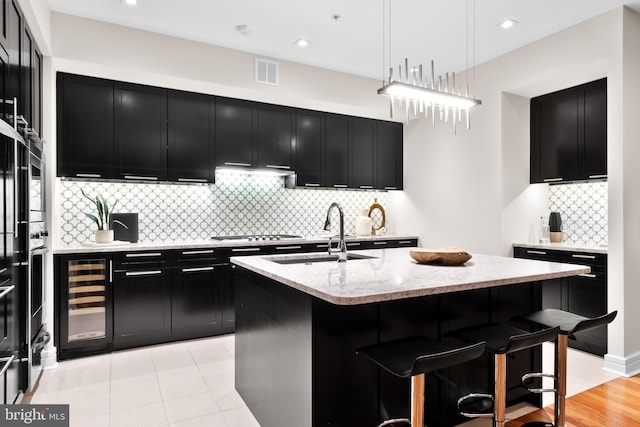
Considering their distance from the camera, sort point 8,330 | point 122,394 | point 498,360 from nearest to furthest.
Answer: point 498,360, point 8,330, point 122,394

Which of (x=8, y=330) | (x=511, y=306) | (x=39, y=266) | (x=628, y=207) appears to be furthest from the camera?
(x=628, y=207)

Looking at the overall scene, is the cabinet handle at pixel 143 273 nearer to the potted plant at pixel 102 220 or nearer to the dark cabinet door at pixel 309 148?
the potted plant at pixel 102 220

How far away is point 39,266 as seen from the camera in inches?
117

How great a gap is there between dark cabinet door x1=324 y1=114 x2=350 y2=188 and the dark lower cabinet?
258 centimetres

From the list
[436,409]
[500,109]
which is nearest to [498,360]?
[436,409]

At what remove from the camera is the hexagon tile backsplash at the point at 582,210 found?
13.1 ft

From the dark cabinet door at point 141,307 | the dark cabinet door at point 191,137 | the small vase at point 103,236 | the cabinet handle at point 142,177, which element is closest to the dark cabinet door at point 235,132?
the dark cabinet door at point 191,137

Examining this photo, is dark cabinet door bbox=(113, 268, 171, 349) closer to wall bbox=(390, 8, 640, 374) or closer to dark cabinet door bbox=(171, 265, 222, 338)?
dark cabinet door bbox=(171, 265, 222, 338)

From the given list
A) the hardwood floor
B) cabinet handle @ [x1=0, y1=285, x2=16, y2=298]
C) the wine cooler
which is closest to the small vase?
the wine cooler

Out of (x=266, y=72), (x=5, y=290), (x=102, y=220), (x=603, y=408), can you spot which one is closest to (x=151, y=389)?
(x=5, y=290)

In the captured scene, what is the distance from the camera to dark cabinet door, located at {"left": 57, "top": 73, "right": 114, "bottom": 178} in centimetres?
364

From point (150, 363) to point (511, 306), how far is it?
2.94 metres

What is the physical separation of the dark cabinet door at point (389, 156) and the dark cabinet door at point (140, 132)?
9.71 feet

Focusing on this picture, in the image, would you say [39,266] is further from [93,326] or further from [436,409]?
[436,409]
